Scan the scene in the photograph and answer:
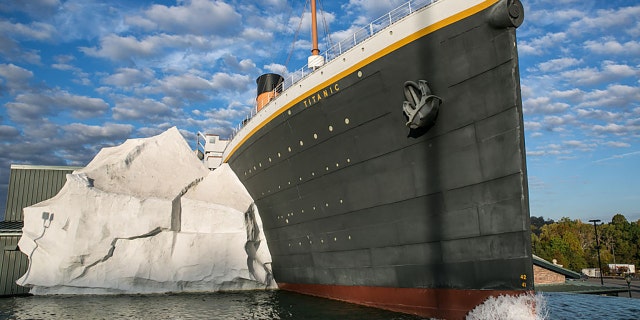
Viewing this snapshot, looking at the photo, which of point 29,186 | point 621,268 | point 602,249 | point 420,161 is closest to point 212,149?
point 29,186

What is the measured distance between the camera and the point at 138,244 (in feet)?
63.2

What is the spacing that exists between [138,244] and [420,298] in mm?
14403

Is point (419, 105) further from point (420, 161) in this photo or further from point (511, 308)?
point (511, 308)

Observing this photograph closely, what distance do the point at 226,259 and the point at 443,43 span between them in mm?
14331

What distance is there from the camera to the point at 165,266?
19.2 metres

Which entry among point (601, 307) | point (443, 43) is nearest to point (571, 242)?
point (601, 307)

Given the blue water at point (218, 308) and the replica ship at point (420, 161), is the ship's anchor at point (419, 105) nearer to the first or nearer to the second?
the replica ship at point (420, 161)

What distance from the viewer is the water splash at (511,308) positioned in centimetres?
927

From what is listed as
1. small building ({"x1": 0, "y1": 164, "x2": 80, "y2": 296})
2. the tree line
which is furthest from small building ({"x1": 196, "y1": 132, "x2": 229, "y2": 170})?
the tree line

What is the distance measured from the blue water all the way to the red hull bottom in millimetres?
285

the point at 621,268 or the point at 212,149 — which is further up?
the point at 212,149

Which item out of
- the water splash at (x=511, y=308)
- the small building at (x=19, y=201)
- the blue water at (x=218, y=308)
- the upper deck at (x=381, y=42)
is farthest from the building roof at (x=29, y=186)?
the water splash at (x=511, y=308)

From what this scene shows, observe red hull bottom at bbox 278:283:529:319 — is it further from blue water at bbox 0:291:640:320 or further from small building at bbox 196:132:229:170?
small building at bbox 196:132:229:170

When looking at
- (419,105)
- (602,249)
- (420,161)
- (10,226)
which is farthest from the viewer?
(602,249)
